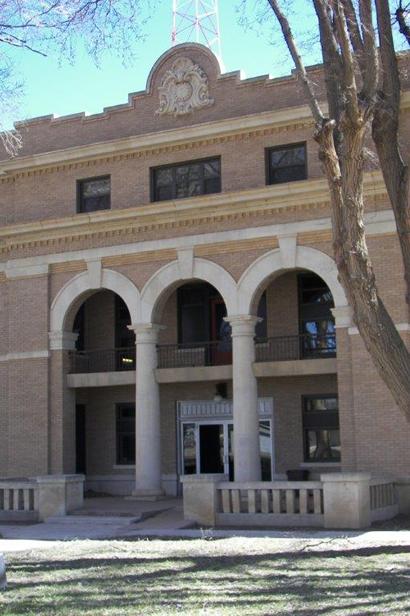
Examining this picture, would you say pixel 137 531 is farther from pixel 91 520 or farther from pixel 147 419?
pixel 147 419

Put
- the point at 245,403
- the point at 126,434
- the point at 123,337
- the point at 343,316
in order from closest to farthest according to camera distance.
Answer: the point at 343,316, the point at 245,403, the point at 126,434, the point at 123,337

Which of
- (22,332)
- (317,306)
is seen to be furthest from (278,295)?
(22,332)

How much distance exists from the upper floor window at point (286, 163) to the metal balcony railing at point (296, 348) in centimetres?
449

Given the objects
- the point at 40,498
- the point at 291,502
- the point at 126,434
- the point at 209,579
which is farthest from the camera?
the point at 126,434

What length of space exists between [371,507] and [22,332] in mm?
12071

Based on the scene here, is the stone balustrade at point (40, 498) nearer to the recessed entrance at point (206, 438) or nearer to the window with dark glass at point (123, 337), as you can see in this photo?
the recessed entrance at point (206, 438)

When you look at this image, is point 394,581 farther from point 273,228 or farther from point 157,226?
point 157,226

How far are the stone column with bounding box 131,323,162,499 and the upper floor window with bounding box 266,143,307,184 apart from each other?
5.30 meters

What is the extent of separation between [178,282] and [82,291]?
2994 mm

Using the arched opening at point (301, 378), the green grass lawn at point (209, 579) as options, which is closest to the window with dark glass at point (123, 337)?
the arched opening at point (301, 378)

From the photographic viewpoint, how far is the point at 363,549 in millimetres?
14453

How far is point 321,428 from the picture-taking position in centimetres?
2530

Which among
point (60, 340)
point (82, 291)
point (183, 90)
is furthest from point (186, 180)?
point (60, 340)

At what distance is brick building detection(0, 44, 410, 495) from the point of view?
2280 centimetres
